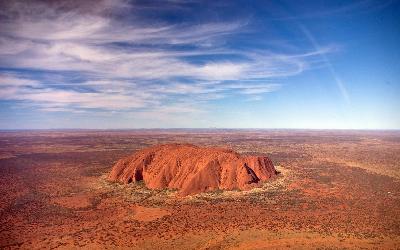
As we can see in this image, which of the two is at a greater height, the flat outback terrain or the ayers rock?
the ayers rock

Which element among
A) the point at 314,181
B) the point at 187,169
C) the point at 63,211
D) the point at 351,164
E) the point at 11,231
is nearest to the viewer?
the point at 11,231

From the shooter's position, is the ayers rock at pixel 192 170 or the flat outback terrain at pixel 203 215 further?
the ayers rock at pixel 192 170

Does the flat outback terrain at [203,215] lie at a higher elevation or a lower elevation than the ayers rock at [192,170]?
lower

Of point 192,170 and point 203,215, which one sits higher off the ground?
point 192,170

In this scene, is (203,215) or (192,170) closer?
(203,215)

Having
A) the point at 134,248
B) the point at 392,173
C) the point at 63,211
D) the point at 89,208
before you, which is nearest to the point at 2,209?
the point at 63,211

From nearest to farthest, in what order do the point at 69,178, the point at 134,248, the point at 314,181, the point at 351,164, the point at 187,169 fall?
1. the point at 134,248
2. the point at 187,169
3. the point at 314,181
4. the point at 69,178
5. the point at 351,164

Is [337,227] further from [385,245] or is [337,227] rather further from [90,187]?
[90,187]

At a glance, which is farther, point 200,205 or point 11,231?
point 200,205
